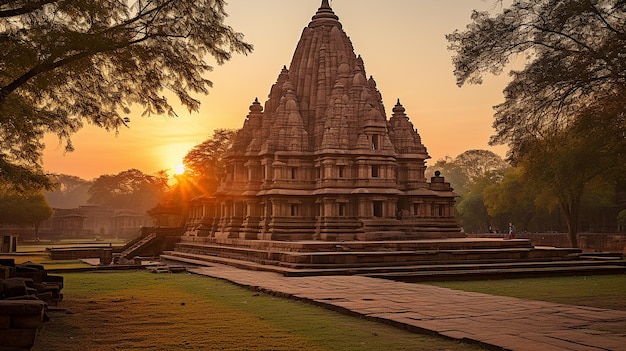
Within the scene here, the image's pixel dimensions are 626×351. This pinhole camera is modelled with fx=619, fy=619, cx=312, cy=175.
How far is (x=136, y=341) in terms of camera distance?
308 inches

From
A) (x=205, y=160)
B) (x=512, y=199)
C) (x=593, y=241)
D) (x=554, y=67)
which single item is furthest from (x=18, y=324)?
(x=205, y=160)

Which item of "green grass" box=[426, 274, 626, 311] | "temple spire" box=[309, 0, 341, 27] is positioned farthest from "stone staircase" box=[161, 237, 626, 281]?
"temple spire" box=[309, 0, 341, 27]

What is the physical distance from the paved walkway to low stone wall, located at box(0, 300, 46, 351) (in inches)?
186

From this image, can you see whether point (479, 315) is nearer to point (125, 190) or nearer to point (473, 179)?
point (473, 179)

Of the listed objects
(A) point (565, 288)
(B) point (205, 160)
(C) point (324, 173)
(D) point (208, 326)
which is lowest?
(D) point (208, 326)

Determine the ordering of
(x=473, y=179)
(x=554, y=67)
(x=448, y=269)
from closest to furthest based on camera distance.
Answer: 1. (x=554, y=67)
2. (x=448, y=269)
3. (x=473, y=179)

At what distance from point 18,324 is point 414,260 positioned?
15508 mm

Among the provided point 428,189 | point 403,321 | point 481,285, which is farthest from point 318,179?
point 403,321

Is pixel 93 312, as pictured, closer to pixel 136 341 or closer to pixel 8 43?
pixel 136 341

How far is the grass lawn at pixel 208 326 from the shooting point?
754 cm

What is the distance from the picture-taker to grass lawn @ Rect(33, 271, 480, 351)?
Result: 754 centimetres

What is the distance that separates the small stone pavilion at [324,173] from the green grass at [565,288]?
7.95 meters

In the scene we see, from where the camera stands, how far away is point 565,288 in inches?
587

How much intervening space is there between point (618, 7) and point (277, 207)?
19.5m
